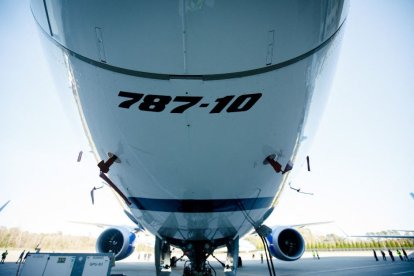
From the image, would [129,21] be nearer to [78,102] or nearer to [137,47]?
[137,47]

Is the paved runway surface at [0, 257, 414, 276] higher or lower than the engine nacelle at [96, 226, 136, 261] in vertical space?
lower

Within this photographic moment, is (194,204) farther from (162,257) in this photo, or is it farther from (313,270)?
(313,270)

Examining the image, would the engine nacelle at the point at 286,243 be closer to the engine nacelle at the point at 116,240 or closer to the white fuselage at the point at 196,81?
the engine nacelle at the point at 116,240

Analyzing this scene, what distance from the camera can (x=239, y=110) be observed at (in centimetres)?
171

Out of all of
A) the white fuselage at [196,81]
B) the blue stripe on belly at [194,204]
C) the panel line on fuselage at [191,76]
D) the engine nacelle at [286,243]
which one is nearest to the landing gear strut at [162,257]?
the blue stripe on belly at [194,204]

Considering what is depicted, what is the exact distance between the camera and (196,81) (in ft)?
4.94

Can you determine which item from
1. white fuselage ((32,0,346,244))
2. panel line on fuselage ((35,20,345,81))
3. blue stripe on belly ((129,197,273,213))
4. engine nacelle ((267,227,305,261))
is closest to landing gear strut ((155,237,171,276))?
blue stripe on belly ((129,197,273,213))

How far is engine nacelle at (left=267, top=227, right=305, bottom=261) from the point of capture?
7.05 m

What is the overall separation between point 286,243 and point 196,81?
24.8 feet

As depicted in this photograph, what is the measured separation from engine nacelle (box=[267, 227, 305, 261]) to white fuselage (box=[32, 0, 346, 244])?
578cm

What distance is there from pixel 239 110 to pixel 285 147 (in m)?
0.75

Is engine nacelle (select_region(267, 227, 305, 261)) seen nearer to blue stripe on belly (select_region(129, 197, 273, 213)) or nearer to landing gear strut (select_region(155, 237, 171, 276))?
landing gear strut (select_region(155, 237, 171, 276))

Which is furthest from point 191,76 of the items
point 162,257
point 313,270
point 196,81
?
point 313,270

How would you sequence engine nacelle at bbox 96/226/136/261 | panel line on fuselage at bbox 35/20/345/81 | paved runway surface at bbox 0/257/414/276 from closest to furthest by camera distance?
panel line on fuselage at bbox 35/20/345/81 < engine nacelle at bbox 96/226/136/261 < paved runway surface at bbox 0/257/414/276
